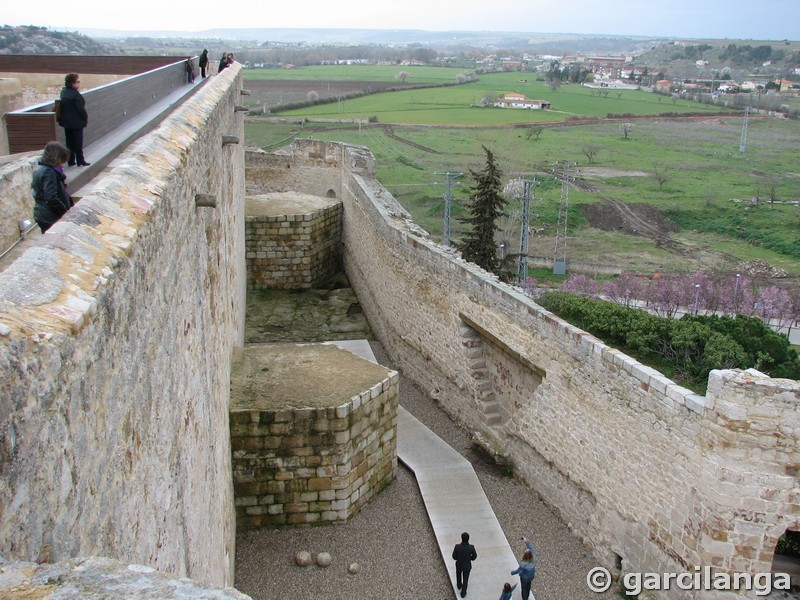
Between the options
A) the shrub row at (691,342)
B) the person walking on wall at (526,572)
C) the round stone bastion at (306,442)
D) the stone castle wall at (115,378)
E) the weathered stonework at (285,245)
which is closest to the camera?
the stone castle wall at (115,378)

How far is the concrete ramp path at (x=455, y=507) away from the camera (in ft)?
25.8

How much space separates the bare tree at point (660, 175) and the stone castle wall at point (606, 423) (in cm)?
3729

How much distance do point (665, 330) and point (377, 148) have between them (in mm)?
39624

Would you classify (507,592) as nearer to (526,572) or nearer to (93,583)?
(526,572)

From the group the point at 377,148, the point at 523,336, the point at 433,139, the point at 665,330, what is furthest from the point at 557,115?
the point at 523,336

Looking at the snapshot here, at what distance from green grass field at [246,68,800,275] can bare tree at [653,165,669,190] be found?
0.33 m

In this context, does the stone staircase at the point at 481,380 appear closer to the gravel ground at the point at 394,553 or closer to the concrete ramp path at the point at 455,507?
the concrete ramp path at the point at 455,507

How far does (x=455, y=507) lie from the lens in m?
9.02

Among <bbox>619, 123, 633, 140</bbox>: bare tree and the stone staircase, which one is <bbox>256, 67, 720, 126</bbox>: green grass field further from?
the stone staircase

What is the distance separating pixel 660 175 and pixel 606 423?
146 feet

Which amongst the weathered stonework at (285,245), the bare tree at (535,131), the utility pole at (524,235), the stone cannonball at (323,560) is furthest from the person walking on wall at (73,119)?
the bare tree at (535,131)

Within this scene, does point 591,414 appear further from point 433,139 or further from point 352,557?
point 433,139

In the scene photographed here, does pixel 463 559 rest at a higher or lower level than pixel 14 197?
lower

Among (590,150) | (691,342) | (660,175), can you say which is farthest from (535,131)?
(691,342)
